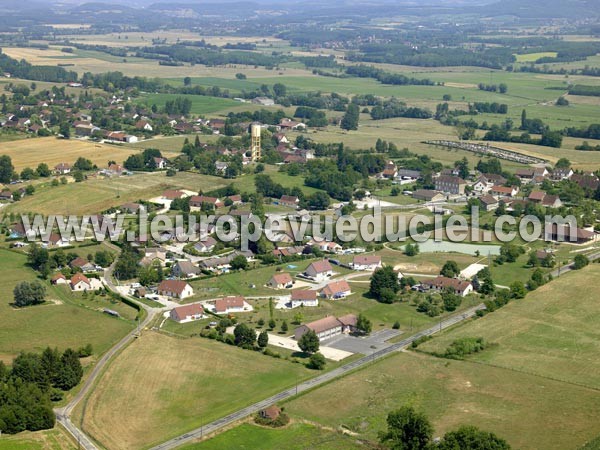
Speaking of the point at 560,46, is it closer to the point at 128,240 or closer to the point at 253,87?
the point at 253,87

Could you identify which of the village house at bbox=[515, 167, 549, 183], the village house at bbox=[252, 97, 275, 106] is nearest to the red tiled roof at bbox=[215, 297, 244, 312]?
the village house at bbox=[515, 167, 549, 183]

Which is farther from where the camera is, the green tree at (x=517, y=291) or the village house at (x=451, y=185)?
the village house at (x=451, y=185)

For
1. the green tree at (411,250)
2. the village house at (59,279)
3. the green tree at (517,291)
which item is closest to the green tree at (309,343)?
the green tree at (517,291)

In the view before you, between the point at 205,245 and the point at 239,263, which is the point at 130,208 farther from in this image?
the point at 239,263

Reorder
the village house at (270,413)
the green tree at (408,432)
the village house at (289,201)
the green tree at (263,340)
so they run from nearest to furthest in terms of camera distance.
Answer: the green tree at (408,432) < the village house at (270,413) < the green tree at (263,340) < the village house at (289,201)

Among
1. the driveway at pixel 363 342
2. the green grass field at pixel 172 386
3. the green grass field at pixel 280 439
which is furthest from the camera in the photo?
the driveway at pixel 363 342

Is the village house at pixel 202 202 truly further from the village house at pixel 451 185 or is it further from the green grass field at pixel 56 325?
the green grass field at pixel 56 325

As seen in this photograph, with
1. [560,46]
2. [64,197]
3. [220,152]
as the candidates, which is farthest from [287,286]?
[560,46]

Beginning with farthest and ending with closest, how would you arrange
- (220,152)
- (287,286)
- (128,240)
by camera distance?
(220,152) → (128,240) → (287,286)

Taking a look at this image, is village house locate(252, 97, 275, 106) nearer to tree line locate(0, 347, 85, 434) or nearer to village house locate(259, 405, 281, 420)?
tree line locate(0, 347, 85, 434)
